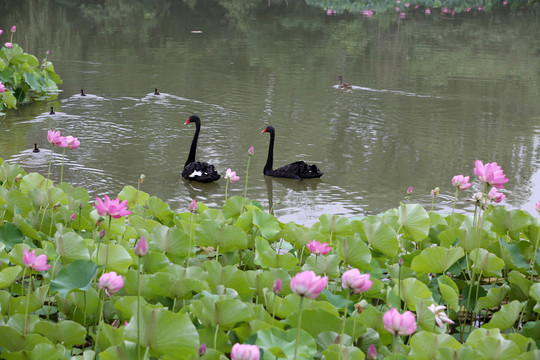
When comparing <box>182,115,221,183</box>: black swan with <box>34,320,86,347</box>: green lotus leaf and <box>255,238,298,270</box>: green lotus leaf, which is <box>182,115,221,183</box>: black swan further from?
<box>34,320,86,347</box>: green lotus leaf

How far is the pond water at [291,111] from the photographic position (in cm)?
641

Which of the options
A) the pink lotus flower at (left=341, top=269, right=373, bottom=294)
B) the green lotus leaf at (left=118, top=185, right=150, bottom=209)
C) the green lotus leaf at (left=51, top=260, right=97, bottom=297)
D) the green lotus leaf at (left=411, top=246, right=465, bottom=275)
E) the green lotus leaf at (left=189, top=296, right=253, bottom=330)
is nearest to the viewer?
the pink lotus flower at (left=341, top=269, right=373, bottom=294)

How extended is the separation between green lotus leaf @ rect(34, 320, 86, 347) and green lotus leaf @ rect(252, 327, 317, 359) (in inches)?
21.6

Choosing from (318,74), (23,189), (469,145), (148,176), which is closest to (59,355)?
(23,189)

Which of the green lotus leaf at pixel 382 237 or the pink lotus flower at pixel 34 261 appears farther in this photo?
the green lotus leaf at pixel 382 237

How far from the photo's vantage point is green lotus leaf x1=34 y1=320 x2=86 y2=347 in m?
2.25

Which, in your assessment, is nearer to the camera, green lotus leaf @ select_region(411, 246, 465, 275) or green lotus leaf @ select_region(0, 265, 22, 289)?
green lotus leaf @ select_region(0, 265, 22, 289)

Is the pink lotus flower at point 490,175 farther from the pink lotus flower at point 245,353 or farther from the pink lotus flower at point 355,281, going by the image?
the pink lotus flower at point 245,353

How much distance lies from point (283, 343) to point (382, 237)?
45.5 inches

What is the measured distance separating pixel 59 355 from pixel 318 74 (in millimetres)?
10235

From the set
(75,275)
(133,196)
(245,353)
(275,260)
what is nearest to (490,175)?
(275,260)

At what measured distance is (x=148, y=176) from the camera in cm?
640

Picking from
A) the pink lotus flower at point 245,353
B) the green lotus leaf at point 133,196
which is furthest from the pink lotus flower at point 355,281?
the green lotus leaf at point 133,196

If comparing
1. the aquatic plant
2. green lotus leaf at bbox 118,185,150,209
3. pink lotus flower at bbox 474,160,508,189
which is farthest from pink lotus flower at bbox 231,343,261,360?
green lotus leaf at bbox 118,185,150,209
